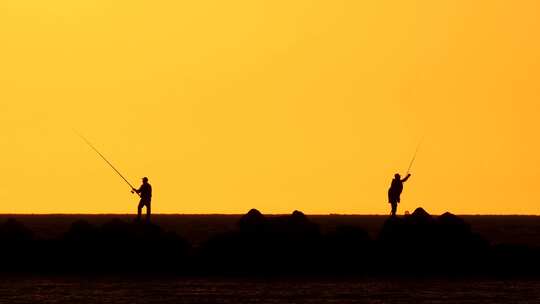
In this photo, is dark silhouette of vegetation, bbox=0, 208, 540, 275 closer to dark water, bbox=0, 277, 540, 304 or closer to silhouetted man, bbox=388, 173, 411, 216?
silhouetted man, bbox=388, 173, 411, 216

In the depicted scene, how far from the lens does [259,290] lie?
45875 mm

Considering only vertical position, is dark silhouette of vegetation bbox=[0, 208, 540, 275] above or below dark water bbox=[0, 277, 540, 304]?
above

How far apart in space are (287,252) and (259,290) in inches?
291

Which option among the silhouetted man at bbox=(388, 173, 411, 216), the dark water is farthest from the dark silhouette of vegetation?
the dark water

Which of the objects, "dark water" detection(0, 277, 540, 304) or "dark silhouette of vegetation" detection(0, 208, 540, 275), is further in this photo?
"dark silhouette of vegetation" detection(0, 208, 540, 275)

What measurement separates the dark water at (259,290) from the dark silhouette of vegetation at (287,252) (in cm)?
314

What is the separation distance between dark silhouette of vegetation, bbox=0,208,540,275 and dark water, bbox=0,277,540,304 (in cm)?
314

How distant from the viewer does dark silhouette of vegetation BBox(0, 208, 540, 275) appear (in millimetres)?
52438

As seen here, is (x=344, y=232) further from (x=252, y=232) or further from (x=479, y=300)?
(x=479, y=300)

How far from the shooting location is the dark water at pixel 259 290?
4350cm

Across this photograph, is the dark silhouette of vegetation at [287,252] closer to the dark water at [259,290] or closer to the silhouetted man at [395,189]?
the silhouetted man at [395,189]

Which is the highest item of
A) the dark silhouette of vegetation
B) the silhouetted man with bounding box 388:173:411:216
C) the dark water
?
the silhouetted man with bounding box 388:173:411:216

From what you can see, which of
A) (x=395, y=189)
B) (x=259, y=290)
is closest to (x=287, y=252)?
(x=395, y=189)

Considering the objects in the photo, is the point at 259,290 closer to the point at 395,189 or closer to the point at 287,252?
the point at 287,252
